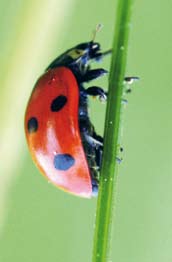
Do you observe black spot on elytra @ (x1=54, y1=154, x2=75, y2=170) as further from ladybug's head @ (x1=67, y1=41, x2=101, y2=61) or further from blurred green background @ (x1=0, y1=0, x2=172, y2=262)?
ladybug's head @ (x1=67, y1=41, x2=101, y2=61)

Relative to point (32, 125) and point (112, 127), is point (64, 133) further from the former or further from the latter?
point (112, 127)

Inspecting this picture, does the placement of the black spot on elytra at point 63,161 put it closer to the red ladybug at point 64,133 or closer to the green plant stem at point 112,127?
the red ladybug at point 64,133

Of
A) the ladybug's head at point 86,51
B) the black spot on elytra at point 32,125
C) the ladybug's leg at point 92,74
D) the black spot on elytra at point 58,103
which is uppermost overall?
the ladybug's head at point 86,51

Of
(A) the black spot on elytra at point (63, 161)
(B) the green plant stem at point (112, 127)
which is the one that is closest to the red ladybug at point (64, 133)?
(A) the black spot on elytra at point (63, 161)

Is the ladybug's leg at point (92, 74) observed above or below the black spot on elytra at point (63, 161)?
above

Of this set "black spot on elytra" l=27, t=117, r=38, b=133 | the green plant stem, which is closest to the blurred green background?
"black spot on elytra" l=27, t=117, r=38, b=133

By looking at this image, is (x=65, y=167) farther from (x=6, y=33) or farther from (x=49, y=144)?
(x=6, y=33)

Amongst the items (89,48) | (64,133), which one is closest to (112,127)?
(64,133)
